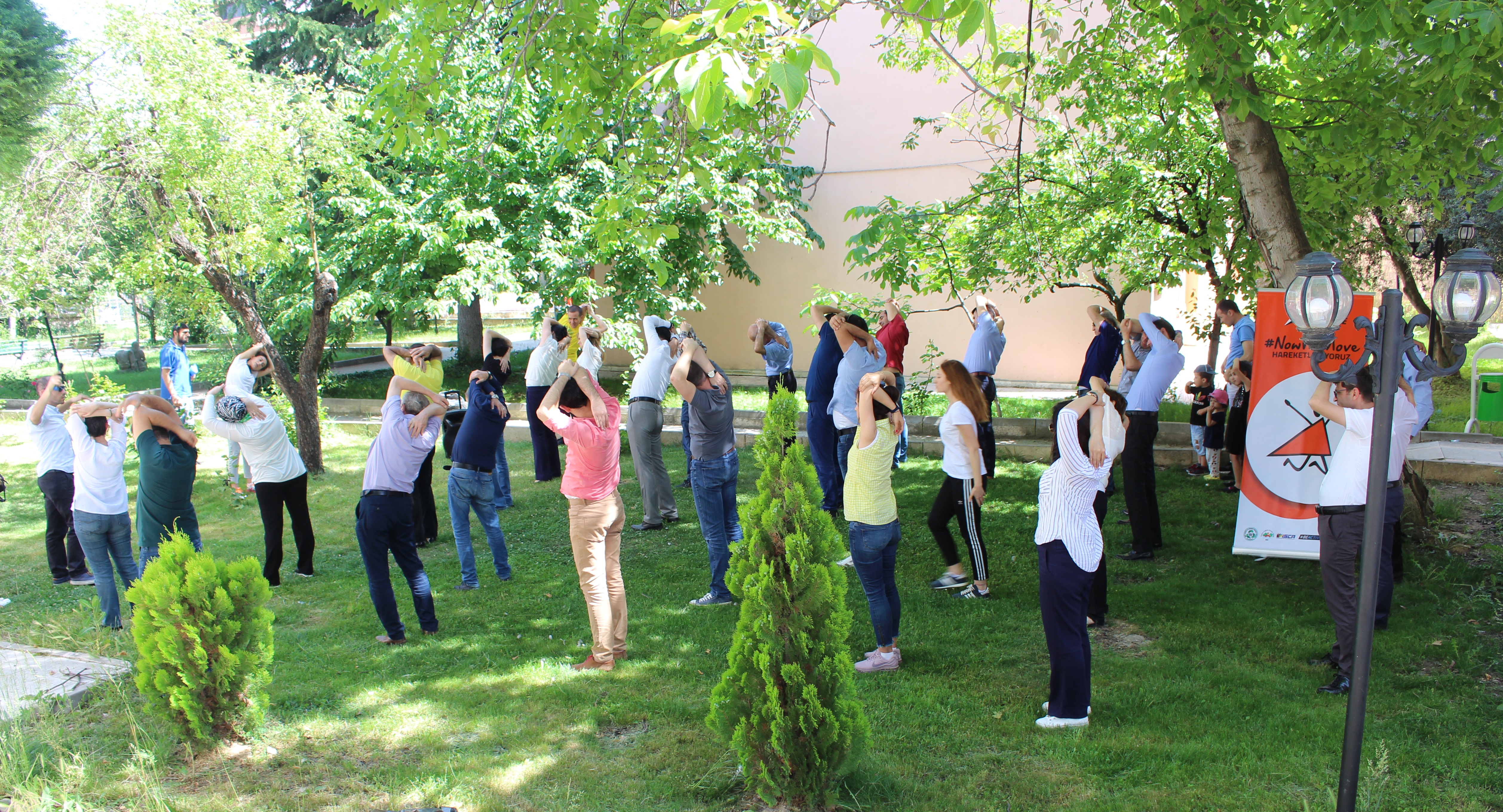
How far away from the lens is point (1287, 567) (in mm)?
6828

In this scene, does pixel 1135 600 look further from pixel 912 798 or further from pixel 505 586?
pixel 505 586

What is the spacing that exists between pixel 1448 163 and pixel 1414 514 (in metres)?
2.78

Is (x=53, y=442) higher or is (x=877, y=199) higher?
(x=877, y=199)

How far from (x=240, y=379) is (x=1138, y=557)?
306 inches

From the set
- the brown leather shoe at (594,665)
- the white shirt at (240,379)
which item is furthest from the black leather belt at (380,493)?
the white shirt at (240,379)

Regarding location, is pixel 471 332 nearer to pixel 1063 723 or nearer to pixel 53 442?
pixel 53 442

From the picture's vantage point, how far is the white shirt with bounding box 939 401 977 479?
5703mm

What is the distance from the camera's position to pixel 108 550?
6199 millimetres

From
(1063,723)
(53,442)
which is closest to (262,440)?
(53,442)

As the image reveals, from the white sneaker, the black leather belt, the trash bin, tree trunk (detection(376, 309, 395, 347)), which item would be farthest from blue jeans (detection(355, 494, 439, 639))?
the trash bin

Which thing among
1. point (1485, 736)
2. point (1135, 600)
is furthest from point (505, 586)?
point (1485, 736)

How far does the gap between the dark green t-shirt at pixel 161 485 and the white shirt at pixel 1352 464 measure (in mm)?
6982

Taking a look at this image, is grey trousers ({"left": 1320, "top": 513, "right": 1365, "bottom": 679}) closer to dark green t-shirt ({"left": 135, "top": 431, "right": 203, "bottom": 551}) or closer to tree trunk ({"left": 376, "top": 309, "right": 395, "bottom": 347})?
dark green t-shirt ({"left": 135, "top": 431, "right": 203, "bottom": 551})

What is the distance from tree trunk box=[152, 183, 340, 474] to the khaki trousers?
615 centimetres
